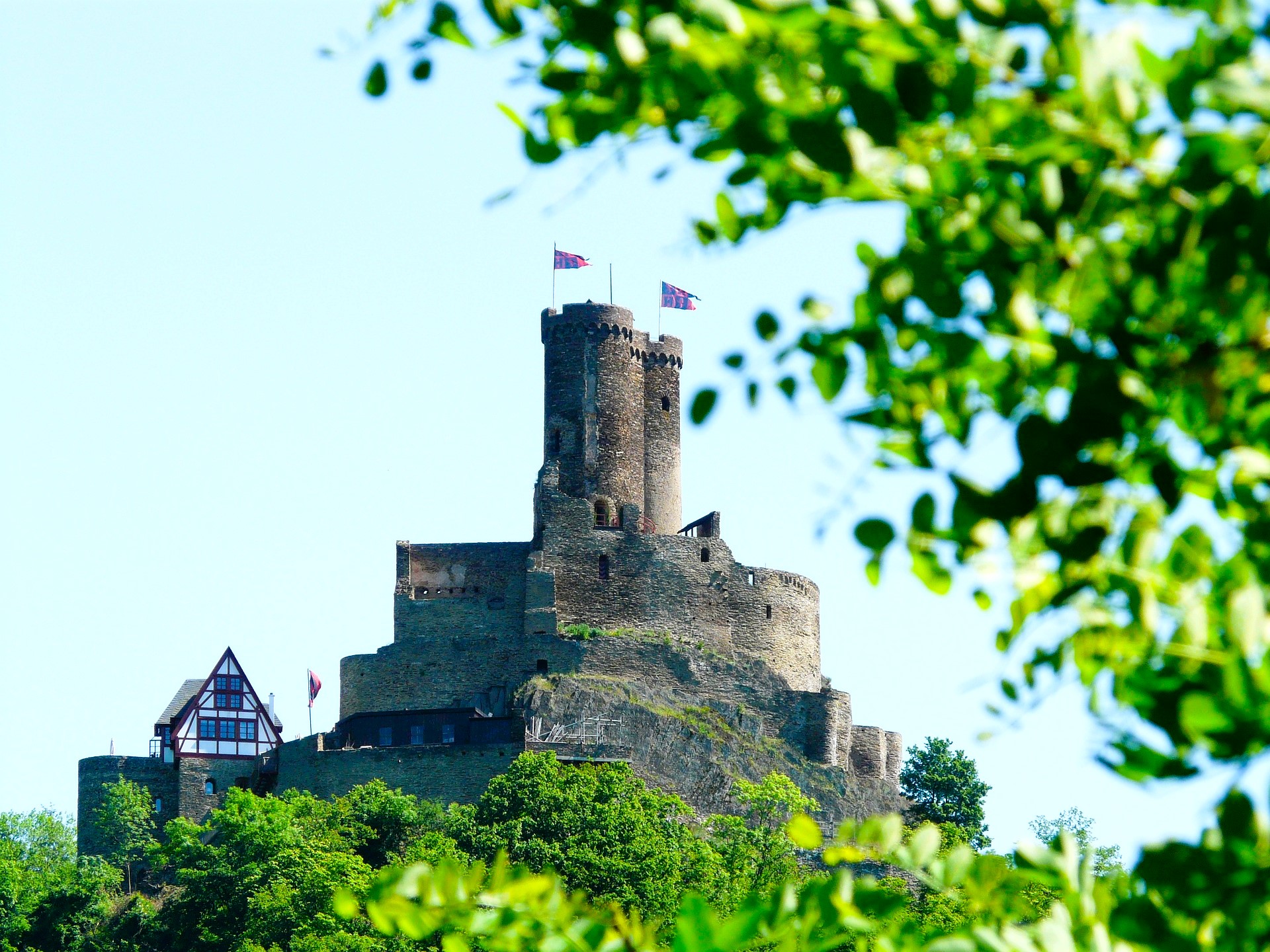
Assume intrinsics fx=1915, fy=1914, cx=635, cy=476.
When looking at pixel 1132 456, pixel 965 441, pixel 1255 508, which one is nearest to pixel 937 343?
pixel 965 441

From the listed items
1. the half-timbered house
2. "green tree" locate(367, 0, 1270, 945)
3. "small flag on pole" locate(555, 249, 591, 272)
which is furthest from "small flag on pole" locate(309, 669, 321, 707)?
"green tree" locate(367, 0, 1270, 945)

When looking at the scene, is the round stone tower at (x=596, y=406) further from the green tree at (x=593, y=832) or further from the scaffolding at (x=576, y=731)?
the green tree at (x=593, y=832)

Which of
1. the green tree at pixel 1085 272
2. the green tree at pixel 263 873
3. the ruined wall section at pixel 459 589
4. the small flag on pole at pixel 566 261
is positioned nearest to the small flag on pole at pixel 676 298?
the small flag on pole at pixel 566 261

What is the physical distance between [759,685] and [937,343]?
50201mm

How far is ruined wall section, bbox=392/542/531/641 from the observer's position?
177ft

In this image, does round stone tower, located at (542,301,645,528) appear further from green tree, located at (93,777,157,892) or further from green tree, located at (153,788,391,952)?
green tree, located at (93,777,157,892)

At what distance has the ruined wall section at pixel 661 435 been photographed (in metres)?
58.9

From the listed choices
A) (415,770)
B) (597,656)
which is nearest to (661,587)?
(597,656)

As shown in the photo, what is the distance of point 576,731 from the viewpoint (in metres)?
50.5

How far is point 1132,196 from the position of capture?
13.5 ft

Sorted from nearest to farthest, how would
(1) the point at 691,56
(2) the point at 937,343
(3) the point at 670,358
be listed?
(1) the point at 691,56, (2) the point at 937,343, (3) the point at 670,358

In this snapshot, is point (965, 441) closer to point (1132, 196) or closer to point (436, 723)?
point (1132, 196)

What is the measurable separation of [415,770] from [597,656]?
6.01m

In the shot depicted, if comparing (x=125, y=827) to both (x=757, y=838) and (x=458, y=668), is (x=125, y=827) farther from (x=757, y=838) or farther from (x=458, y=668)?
(x=757, y=838)
